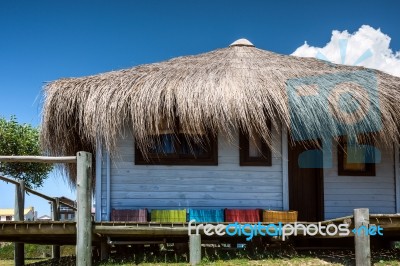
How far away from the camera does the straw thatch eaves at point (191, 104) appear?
359 inches

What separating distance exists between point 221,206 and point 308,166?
6.47ft

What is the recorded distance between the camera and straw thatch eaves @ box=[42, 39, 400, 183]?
9117 millimetres

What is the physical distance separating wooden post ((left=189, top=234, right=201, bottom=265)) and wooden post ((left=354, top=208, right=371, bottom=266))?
240 cm

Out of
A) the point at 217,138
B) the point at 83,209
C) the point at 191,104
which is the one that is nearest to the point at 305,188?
the point at 217,138

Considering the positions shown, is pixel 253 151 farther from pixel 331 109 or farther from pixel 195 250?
pixel 195 250

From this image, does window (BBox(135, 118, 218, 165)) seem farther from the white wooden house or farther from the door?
the door

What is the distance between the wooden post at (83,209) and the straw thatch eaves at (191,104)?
1.24 meters

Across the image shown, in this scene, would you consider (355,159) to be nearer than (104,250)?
No

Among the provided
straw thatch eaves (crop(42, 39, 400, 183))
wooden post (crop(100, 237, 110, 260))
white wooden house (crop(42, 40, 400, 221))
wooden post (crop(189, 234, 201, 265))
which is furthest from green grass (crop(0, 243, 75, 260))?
wooden post (crop(189, 234, 201, 265))

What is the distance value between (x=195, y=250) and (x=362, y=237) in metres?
2.54

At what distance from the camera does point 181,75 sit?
32.5 feet

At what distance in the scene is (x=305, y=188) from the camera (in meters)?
10.5

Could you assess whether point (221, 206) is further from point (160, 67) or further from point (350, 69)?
point (350, 69)

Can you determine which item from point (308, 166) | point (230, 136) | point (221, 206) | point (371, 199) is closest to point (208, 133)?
point (230, 136)
